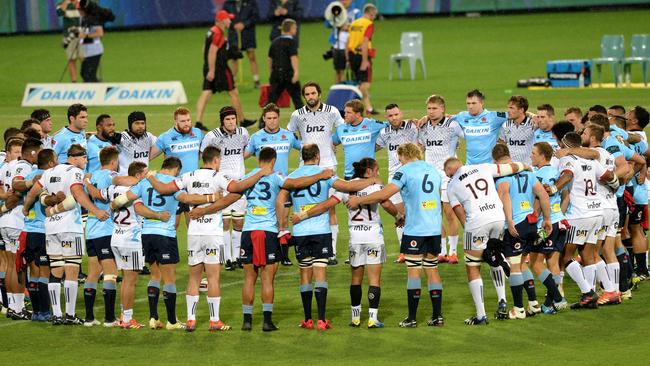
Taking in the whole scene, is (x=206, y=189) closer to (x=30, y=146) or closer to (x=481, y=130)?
(x=30, y=146)

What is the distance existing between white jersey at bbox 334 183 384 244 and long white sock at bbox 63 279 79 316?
3364 millimetres

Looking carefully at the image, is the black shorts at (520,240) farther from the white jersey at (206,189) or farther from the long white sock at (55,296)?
the long white sock at (55,296)

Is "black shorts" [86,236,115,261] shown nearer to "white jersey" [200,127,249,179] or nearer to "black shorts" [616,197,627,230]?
"white jersey" [200,127,249,179]

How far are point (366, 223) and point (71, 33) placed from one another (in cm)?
2275

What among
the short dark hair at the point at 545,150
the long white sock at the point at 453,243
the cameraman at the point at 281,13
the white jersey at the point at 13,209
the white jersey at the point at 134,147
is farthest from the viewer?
the cameraman at the point at 281,13

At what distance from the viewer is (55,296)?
48.8ft

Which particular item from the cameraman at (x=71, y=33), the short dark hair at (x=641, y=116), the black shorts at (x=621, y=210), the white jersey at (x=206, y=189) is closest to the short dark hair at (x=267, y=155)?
the white jersey at (x=206, y=189)

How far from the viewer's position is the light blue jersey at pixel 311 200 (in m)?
14.3

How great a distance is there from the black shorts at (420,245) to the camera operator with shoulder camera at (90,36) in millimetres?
21927

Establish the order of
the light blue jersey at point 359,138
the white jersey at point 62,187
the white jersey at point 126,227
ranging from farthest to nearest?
the light blue jersey at point 359,138 < the white jersey at point 62,187 < the white jersey at point 126,227

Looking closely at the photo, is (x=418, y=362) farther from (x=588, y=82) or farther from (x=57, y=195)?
(x=588, y=82)

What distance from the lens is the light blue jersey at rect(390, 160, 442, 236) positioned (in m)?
Answer: 14.1

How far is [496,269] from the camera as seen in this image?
1450 cm

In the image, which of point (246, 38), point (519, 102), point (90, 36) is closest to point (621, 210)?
point (519, 102)
